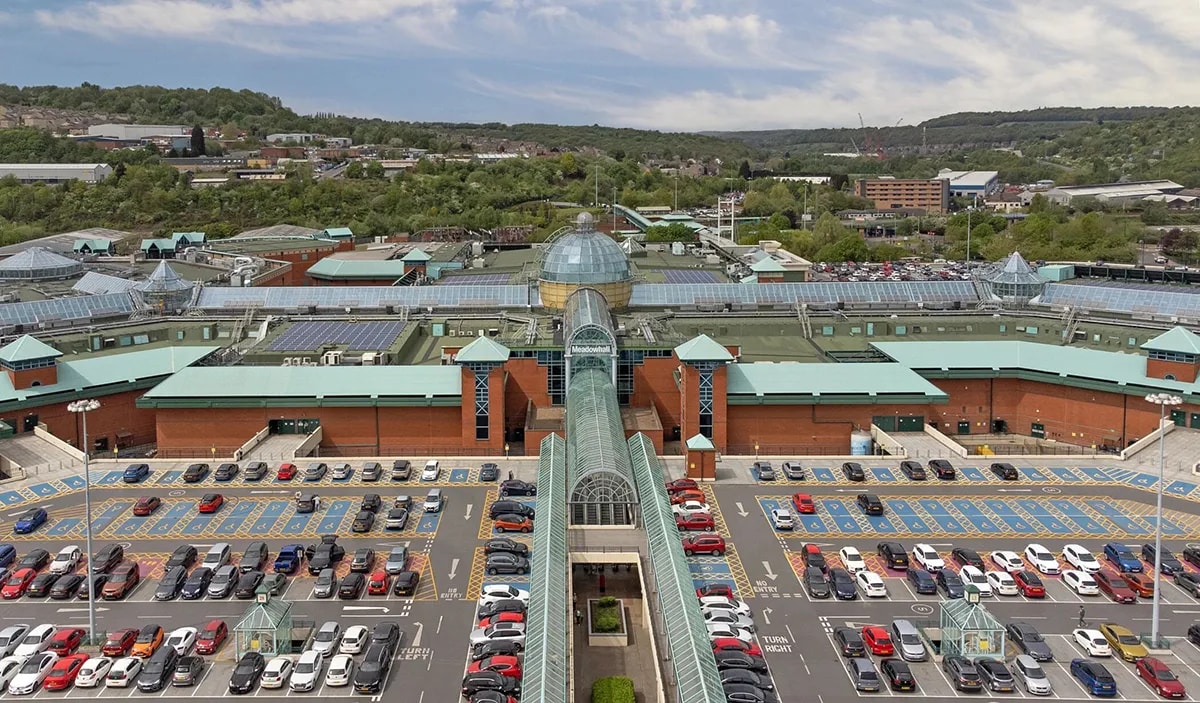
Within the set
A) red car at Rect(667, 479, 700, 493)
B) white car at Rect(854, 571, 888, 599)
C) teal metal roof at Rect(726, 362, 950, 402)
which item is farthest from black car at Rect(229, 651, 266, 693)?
teal metal roof at Rect(726, 362, 950, 402)

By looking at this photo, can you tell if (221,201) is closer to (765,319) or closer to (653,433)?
(765,319)

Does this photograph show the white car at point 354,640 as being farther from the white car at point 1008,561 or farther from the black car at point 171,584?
the white car at point 1008,561

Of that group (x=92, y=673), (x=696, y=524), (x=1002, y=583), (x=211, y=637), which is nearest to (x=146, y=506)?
(x=211, y=637)

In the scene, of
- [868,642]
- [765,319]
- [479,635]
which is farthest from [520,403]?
[868,642]

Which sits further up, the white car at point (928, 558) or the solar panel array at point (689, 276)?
the solar panel array at point (689, 276)

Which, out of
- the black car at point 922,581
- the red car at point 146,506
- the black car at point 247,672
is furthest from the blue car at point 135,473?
the black car at point 922,581
